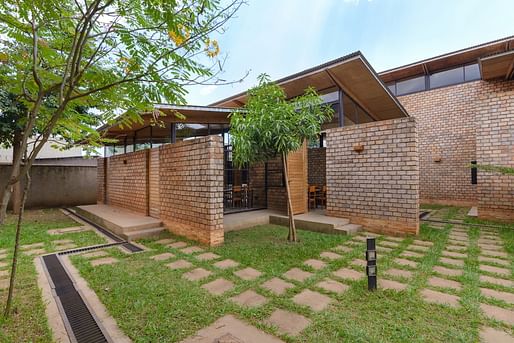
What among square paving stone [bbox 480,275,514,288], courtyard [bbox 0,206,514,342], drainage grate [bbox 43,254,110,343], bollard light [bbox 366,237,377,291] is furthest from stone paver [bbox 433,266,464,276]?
drainage grate [bbox 43,254,110,343]

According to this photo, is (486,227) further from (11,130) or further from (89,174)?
(89,174)

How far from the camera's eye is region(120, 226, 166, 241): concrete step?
4882mm

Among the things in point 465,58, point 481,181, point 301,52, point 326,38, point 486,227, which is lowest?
point 486,227

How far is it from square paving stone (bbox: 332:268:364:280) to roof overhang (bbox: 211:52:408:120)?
14.4 feet

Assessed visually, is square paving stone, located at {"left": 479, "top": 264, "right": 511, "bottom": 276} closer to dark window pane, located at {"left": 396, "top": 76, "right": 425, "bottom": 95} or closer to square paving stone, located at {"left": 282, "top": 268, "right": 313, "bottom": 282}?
square paving stone, located at {"left": 282, "top": 268, "right": 313, "bottom": 282}

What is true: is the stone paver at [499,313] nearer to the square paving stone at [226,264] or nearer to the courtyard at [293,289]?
the courtyard at [293,289]

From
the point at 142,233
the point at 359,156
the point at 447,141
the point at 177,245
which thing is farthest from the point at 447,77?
the point at 142,233

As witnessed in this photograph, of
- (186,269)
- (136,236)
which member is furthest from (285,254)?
(136,236)

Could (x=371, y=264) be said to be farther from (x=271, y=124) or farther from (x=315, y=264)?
(x=271, y=124)

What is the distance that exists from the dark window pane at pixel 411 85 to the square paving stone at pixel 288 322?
37.7ft

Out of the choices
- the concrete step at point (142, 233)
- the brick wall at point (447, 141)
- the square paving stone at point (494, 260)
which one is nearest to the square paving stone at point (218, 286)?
the concrete step at point (142, 233)

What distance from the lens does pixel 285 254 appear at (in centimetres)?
397

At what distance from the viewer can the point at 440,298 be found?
2.56 metres

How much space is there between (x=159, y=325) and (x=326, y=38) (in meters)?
13.4
